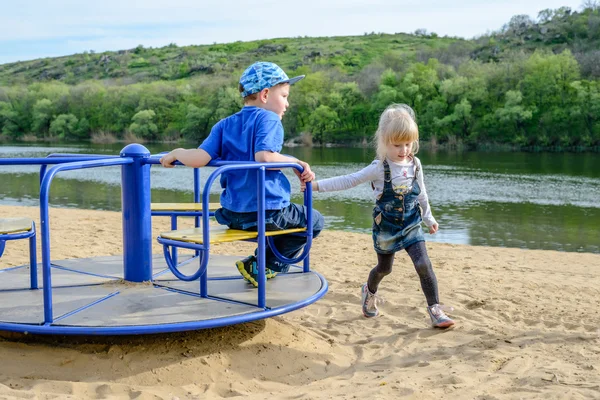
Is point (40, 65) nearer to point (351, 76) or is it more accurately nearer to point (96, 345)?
point (351, 76)

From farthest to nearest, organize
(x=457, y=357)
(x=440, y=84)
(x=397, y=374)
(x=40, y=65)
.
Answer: (x=40, y=65)
(x=440, y=84)
(x=457, y=357)
(x=397, y=374)

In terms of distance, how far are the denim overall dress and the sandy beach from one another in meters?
0.74

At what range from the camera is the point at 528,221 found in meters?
17.9

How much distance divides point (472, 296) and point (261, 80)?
10.2 feet

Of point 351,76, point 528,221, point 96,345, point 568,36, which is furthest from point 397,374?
point 568,36

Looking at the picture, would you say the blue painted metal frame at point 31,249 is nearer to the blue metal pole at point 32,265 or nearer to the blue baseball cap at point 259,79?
the blue metal pole at point 32,265

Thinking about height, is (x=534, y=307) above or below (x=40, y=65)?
below

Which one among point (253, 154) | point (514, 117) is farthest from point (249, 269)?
point (514, 117)

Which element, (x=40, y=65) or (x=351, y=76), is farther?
(x=40, y=65)

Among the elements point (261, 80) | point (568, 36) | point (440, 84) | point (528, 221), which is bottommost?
point (528, 221)

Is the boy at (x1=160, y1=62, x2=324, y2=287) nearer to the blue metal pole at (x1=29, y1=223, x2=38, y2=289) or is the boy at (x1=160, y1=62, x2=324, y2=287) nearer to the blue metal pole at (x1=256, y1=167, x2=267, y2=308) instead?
the blue metal pole at (x1=256, y1=167, x2=267, y2=308)

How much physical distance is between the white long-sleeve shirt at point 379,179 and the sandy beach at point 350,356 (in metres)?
0.99

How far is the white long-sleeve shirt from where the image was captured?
4473 mm

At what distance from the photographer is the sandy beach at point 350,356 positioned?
3.63 m
